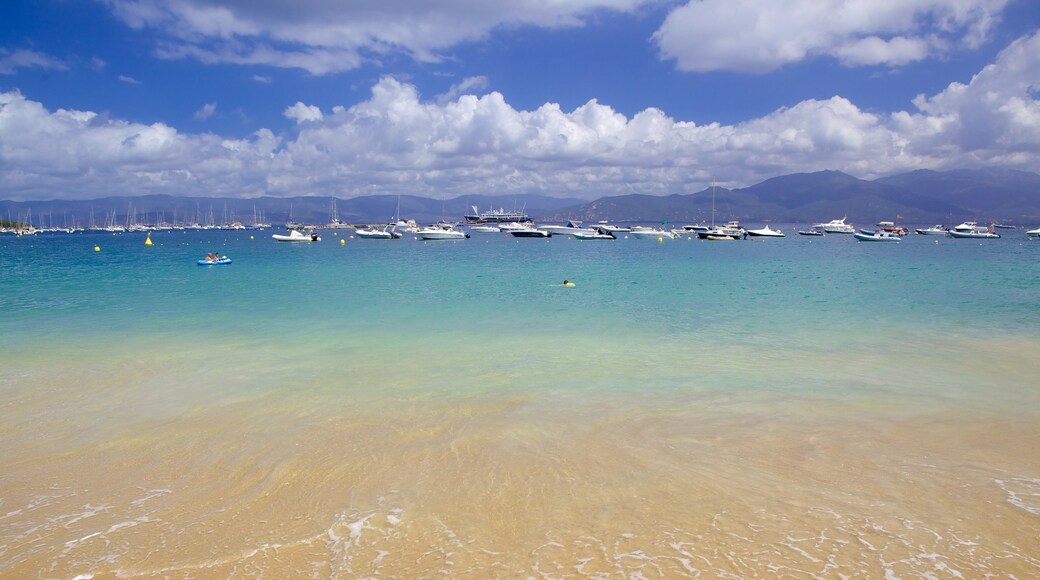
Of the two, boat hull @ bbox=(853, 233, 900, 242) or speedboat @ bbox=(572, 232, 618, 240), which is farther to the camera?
speedboat @ bbox=(572, 232, 618, 240)

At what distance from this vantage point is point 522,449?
27.2 ft

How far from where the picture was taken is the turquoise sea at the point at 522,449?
5.55 metres

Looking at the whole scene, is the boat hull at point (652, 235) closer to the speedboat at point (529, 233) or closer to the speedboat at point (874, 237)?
the speedboat at point (529, 233)

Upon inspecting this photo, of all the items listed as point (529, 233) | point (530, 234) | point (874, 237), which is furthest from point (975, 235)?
point (529, 233)

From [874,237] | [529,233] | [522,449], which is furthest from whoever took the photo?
[529,233]

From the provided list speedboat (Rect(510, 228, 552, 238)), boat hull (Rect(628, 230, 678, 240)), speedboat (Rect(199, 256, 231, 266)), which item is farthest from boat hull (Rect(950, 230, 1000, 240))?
speedboat (Rect(199, 256, 231, 266))

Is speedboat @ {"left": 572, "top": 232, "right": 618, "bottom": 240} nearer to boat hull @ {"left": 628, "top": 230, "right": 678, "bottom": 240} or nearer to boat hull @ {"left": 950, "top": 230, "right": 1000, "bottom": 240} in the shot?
boat hull @ {"left": 628, "top": 230, "right": 678, "bottom": 240}

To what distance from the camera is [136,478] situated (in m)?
7.34

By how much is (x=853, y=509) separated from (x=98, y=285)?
129 ft

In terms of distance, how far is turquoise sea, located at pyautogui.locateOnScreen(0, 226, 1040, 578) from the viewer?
5.55 meters

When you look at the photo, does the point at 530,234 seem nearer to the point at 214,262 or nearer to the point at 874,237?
the point at 874,237

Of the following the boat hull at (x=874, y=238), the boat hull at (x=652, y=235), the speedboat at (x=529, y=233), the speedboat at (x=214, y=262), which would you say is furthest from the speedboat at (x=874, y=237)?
the speedboat at (x=214, y=262)

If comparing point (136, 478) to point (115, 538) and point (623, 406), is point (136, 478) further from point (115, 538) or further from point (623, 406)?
point (623, 406)

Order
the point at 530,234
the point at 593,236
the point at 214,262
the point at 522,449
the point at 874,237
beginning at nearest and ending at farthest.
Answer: the point at 522,449
the point at 214,262
the point at 874,237
the point at 593,236
the point at 530,234
